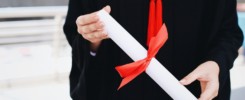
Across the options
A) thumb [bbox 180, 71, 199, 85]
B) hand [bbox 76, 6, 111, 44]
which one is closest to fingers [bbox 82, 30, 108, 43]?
hand [bbox 76, 6, 111, 44]

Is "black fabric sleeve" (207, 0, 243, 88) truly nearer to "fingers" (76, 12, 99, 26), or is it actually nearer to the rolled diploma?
the rolled diploma

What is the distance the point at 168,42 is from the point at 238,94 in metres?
0.97

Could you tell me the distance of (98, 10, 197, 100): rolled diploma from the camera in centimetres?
42

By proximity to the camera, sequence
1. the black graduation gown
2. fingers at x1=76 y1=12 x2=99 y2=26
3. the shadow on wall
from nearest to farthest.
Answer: fingers at x1=76 y1=12 x2=99 y2=26 < the black graduation gown < the shadow on wall

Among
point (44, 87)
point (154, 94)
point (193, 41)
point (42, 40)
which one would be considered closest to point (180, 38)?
point (193, 41)

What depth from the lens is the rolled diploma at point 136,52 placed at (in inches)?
16.4

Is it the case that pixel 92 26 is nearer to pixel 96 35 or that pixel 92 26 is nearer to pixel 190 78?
pixel 96 35

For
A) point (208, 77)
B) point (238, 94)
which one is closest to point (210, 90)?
point (208, 77)

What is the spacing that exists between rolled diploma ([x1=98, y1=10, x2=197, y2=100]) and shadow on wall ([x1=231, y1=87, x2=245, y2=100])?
1.00 m

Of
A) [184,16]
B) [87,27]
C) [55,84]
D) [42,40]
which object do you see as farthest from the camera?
[42,40]

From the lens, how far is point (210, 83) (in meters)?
0.48

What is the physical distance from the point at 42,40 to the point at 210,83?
1.36 m

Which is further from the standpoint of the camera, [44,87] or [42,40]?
[42,40]

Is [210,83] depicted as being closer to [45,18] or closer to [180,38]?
[180,38]
